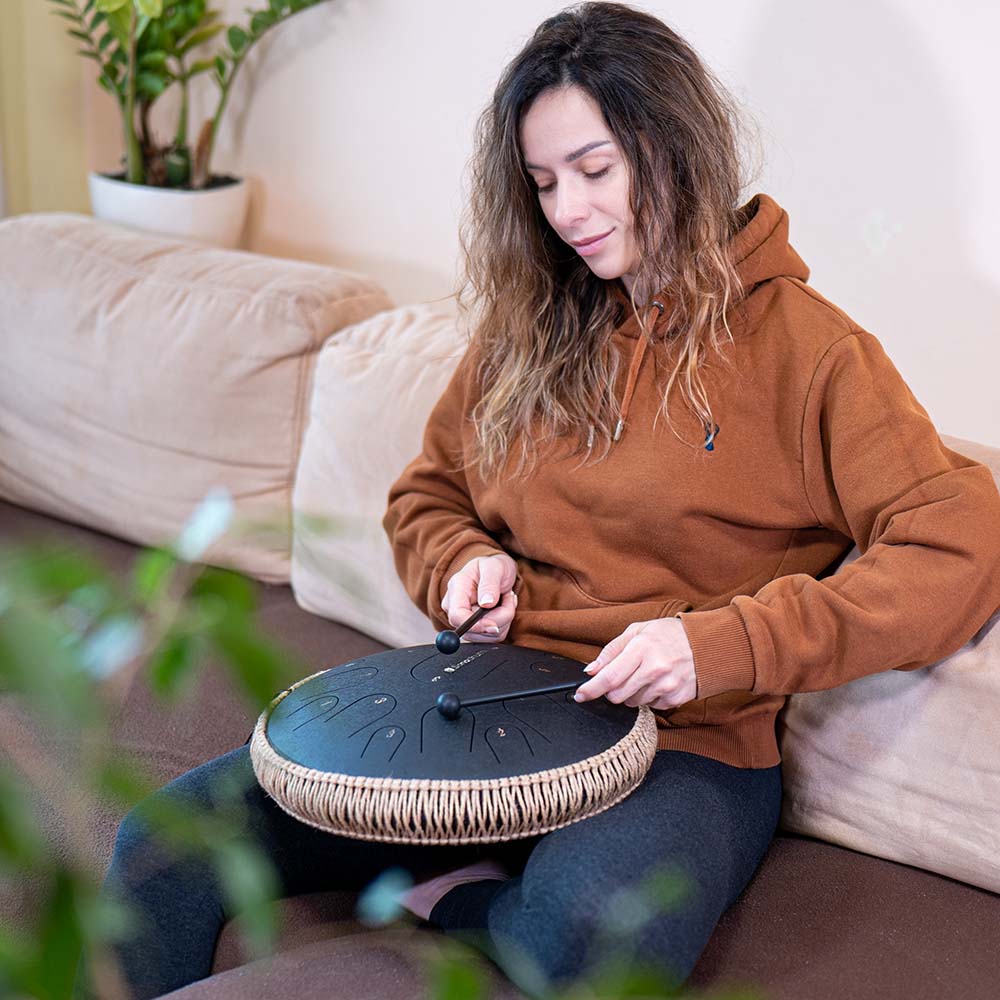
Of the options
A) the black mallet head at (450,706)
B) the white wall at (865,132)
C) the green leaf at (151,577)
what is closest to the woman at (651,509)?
the black mallet head at (450,706)

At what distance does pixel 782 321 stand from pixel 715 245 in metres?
0.10

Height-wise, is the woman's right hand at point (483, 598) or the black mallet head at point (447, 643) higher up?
the black mallet head at point (447, 643)

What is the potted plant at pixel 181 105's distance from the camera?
2.21m

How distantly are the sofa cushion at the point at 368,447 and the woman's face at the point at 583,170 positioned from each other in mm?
412

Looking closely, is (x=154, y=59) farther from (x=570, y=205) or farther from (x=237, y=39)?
(x=570, y=205)

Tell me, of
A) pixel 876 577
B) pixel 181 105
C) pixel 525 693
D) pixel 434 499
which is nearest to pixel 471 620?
pixel 525 693

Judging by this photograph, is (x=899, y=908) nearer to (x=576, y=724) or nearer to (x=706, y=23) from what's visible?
(x=576, y=724)

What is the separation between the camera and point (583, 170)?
4.12 ft

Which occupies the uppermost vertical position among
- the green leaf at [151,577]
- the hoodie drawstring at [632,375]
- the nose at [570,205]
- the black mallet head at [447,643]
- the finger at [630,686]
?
the green leaf at [151,577]

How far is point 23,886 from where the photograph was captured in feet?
4.04

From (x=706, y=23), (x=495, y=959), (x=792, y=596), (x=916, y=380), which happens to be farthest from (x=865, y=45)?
(x=495, y=959)

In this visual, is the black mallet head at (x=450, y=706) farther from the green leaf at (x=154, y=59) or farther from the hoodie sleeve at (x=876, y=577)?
the green leaf at (x=154, y=59)

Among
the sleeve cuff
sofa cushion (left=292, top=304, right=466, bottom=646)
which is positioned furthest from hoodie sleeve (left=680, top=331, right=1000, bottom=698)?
sofa cushion (left=292, top=304, right=466, bottom=646)

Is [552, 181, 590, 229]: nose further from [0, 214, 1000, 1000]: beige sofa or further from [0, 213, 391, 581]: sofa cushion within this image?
[0, 213, 391, 581]: sofa cushion
